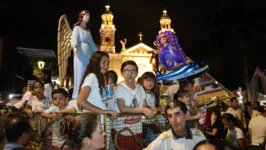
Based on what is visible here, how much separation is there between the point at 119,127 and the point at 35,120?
2054 millimetres

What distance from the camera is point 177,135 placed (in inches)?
139

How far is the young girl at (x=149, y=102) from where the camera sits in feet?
14.8

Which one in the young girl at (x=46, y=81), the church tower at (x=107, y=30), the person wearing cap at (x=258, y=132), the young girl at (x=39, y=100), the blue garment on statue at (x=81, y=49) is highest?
the church tower at (x=107, y=30)

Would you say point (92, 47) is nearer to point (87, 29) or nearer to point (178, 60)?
point (87, 29)

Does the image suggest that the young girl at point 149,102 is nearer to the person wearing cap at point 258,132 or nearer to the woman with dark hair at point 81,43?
the woman with dark hair at point 81,43

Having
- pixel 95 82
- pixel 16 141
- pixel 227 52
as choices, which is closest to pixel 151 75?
pixel 95 82

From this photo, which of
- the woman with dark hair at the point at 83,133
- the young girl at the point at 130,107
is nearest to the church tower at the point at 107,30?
the young girl at the point at 130,107

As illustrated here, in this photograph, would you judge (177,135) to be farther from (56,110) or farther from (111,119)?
(56,110)

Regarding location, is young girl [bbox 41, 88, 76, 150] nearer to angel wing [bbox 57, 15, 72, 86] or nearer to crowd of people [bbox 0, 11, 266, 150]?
crowd of people [bbox 0, 11, 266, 150]

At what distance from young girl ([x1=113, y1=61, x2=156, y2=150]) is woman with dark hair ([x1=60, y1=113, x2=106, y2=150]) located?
4.43 feet

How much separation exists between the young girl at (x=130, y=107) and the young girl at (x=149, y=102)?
33 cm

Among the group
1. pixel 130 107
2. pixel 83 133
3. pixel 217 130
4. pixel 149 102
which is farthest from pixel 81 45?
pixel 217 130

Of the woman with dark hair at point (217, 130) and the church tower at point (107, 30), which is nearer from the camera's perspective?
the woman with dark hair at point (217, 130)

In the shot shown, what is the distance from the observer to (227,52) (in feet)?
107
